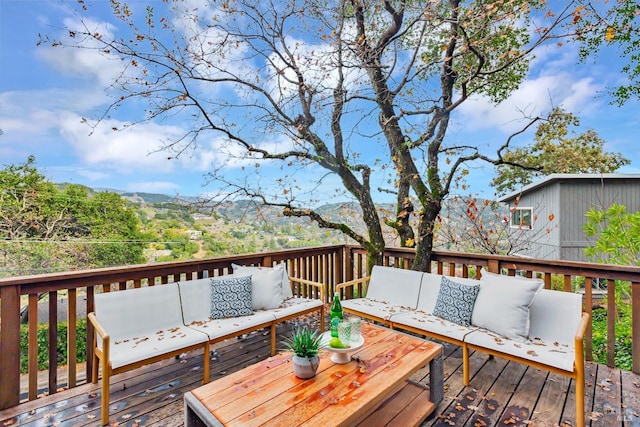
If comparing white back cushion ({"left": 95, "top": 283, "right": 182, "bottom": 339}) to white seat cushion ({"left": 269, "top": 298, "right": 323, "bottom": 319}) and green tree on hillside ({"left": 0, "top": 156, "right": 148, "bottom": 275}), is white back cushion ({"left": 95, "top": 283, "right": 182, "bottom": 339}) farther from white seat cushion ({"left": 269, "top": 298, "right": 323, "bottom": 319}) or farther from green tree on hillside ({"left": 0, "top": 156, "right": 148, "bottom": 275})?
green tree on hillside ({"left": 0, "top": 156, "right": 148, "bottom": 275})

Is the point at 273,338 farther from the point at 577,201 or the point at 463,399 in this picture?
the point at 577,201

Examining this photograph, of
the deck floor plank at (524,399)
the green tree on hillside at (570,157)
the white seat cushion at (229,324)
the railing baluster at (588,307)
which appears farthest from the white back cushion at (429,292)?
the green tree on hillside at (570,157)

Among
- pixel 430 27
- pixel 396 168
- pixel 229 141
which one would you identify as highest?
pixel 430 27

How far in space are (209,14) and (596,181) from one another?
979 cm

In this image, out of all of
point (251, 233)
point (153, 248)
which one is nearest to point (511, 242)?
point (251, 233)

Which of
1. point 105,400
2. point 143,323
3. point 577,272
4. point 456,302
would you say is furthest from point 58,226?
point 577,272

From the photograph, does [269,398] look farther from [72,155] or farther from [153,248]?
[72,155]

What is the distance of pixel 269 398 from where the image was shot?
1.56 metres

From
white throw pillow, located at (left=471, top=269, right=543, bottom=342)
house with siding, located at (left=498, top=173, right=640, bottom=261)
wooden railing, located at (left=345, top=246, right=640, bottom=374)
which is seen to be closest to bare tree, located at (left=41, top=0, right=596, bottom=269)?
Answer: wooden railing, located at (left=345, top=246, right=640, bottom=374)

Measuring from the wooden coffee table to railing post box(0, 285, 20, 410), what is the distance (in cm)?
171

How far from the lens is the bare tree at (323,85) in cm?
387

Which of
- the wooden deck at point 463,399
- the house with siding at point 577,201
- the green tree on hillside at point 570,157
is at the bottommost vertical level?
the wooden deck at point 463,399

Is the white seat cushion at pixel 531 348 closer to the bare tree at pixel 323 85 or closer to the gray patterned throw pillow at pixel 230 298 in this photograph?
the bare tree at pixel 323 85

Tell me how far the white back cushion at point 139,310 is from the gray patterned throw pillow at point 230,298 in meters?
0.34
